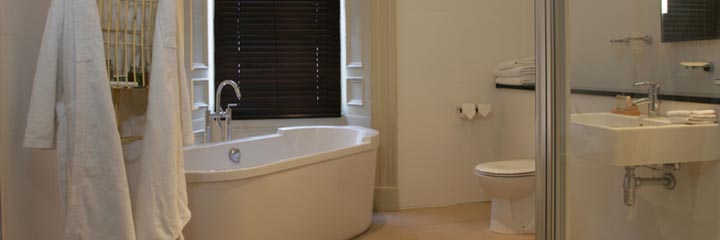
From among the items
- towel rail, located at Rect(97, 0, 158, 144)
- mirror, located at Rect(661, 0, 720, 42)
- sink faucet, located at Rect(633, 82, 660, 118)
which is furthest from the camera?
towel rail, located at Rect(97, 0, 158, 144)

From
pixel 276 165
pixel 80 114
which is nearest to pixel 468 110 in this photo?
pixel 276 165

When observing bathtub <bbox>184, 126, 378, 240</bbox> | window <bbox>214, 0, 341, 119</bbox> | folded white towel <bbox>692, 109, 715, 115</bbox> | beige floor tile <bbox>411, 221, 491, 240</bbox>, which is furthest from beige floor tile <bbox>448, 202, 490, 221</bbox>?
folded white towel <bbox>692, 109, 715, 115</bbox>

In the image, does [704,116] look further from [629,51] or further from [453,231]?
[453,231]

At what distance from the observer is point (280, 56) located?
4.79m

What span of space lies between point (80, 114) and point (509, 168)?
8.48ft

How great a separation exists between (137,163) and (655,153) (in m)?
1.73

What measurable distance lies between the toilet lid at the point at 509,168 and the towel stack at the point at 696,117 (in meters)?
2.00

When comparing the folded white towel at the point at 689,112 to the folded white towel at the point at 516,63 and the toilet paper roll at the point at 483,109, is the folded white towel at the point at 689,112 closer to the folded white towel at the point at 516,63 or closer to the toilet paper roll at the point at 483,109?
the folded white towel at the point at 516,63

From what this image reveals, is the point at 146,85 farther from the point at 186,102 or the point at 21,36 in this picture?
the point at 21,36

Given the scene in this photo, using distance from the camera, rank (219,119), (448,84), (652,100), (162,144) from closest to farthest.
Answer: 1. (652,100)
2. (162,144)
3. (219,119)
4. (448,84)

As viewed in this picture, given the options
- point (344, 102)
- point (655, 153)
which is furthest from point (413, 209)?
point (655, 153)

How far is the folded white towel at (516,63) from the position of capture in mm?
4262

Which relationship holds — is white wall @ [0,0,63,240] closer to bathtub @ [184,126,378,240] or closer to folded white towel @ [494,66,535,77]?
bathtub @ [184,126,378,240]

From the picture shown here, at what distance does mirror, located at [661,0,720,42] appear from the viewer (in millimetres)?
1622
